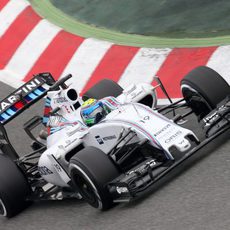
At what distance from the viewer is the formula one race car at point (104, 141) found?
678 cm

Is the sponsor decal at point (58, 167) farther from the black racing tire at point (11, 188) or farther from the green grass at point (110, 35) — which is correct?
the green grass at point (110, 35)

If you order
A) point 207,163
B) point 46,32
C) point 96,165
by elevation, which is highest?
point 46,32

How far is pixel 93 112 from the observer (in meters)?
7.52

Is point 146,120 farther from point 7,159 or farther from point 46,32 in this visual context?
point 46,32

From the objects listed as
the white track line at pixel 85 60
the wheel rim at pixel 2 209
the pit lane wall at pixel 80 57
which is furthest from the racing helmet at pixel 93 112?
the white track line at pixel 85 60

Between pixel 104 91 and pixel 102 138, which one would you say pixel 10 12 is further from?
pixel 102 138

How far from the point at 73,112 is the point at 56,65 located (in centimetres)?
294

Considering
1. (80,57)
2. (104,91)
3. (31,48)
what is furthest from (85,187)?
(31,48)

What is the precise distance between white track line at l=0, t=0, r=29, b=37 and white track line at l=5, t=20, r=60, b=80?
58 centimetres

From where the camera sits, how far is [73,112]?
7.79m

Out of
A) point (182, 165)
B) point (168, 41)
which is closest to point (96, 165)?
point (182, 165)

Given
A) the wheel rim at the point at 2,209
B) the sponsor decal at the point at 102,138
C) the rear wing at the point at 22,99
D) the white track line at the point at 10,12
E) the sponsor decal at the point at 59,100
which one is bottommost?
the wheel rim at the point at 2,209

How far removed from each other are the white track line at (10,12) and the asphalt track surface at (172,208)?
4.75 meters

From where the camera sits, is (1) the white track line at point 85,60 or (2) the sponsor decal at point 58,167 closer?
(2) the sponsor decal at point 58,167
